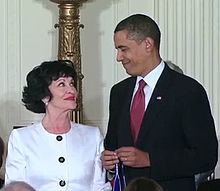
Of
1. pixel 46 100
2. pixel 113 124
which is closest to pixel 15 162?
pixel 46 100

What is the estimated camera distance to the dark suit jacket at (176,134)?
3.22 meters

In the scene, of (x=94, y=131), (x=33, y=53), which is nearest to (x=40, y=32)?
(x=33, y=53)

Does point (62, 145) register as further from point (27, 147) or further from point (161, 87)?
point (161, 87)

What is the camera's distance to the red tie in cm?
337

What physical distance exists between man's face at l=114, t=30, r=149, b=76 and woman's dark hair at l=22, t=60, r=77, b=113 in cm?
27

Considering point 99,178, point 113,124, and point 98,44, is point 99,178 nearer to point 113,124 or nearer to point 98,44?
point 113,124

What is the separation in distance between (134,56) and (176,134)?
1.34 ft

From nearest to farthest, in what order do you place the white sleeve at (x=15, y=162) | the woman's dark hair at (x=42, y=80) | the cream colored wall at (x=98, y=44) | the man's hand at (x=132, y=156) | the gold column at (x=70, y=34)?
the man's hand at (x=132, y=156) → the white sleeve at (x=15, y=162) → the woman's dark hair at (x=42, y=80) → the gold column at (x=70, y=34) → the cream colored wall at (x=98, y=44)

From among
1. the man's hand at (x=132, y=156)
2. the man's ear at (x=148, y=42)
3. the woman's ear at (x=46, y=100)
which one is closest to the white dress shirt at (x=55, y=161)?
the woman's ear at (x=46, y=100)

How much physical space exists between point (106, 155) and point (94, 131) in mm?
256

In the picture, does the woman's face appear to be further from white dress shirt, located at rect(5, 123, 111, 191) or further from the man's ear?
the man's ear

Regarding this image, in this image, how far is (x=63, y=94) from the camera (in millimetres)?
3375

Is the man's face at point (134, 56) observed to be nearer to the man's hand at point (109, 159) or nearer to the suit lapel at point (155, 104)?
the suit lapel at point (155, 104)

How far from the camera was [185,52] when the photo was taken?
595 centimetres
